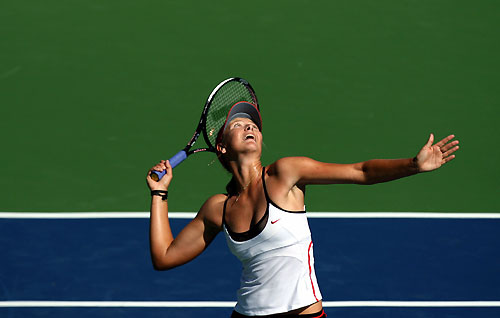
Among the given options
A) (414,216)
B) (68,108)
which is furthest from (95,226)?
(414,216)

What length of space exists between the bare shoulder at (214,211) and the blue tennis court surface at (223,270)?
264cm

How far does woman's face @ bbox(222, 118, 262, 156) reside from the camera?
4.34 meters

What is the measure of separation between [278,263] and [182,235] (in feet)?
2.29

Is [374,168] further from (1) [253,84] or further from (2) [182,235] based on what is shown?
(1) [253,84]

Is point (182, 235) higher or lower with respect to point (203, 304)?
higher

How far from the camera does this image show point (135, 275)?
7230 mm

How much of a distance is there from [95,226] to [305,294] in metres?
4.10

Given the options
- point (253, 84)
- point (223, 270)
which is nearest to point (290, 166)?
point (223, 270)

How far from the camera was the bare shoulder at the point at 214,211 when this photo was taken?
14.3 ft

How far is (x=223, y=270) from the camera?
7266 millimetres

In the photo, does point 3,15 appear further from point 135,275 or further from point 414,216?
point 414,216

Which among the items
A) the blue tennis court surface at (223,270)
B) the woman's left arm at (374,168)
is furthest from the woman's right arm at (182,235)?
the blue tennis court surface at (223,270)

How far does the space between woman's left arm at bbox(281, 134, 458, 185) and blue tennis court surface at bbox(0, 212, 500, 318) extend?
9.98 feet

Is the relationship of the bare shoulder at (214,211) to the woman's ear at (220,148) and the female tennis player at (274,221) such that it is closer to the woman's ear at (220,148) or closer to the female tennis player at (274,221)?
the female tennis player at (274,221)
